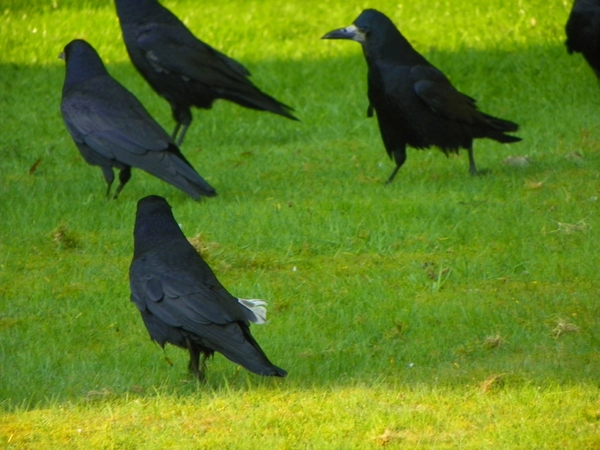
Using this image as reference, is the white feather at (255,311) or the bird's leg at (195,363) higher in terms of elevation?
the white feather at (255,311)

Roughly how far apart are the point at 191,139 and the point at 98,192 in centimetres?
220

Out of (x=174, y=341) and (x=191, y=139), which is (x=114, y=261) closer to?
(x=174, y=341)

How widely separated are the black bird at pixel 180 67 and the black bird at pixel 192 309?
461 centimetres

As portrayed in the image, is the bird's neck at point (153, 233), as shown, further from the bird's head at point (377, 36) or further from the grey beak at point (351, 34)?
the grey beak at point (351, 34)

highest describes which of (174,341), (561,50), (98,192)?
(561,50)

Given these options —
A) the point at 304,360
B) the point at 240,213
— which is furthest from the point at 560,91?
the point at 304,360

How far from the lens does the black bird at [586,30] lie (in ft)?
31.8

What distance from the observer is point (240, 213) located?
25.5 ft

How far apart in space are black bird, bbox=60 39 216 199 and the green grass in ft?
0.81

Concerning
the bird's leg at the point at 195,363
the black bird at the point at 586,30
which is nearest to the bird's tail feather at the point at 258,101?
the black bird at the point at 586,30

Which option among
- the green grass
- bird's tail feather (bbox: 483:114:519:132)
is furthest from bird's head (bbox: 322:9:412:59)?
the green grass

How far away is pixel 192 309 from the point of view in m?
4.77

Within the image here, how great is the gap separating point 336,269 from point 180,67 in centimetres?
379

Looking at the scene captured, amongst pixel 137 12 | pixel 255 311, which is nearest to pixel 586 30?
pixel 137 12
